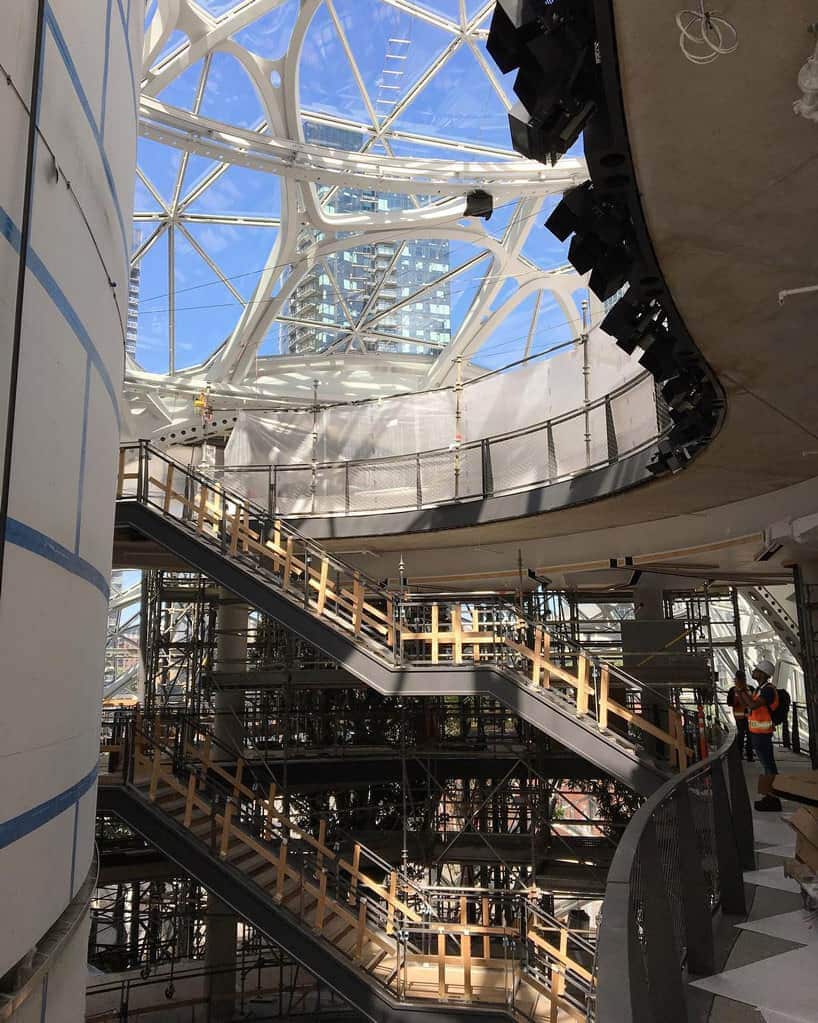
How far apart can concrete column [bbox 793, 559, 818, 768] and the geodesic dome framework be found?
7878 millimetres

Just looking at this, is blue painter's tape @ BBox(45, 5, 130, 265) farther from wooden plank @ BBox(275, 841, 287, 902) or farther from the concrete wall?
wooden plank @ BBox(275, 841, 287, 902)

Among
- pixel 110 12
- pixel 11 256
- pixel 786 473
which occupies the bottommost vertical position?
pixel 11 256

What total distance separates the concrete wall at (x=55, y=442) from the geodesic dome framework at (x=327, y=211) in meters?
12.9

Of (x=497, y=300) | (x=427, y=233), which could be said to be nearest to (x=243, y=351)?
(x=427, y=233)

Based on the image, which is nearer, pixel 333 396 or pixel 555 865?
pixel 555 865

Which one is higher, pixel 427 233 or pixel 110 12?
pixel 427 233

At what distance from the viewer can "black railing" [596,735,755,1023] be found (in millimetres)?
2623

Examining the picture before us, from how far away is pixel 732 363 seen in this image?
22.6 ft

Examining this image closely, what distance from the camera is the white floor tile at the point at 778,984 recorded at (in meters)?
3.97

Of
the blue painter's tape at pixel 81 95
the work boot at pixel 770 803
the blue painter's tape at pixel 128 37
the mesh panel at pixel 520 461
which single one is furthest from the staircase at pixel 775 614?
the blue painter's tape at pixel 81 95

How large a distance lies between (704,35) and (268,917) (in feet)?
38.9

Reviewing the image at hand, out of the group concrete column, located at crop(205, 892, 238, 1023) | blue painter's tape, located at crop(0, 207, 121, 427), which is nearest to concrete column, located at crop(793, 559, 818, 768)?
blue painter's tape, located at crop(0, 207, 121, 427)

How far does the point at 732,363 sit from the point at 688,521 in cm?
772

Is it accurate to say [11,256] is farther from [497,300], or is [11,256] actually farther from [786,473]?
[497,300]
